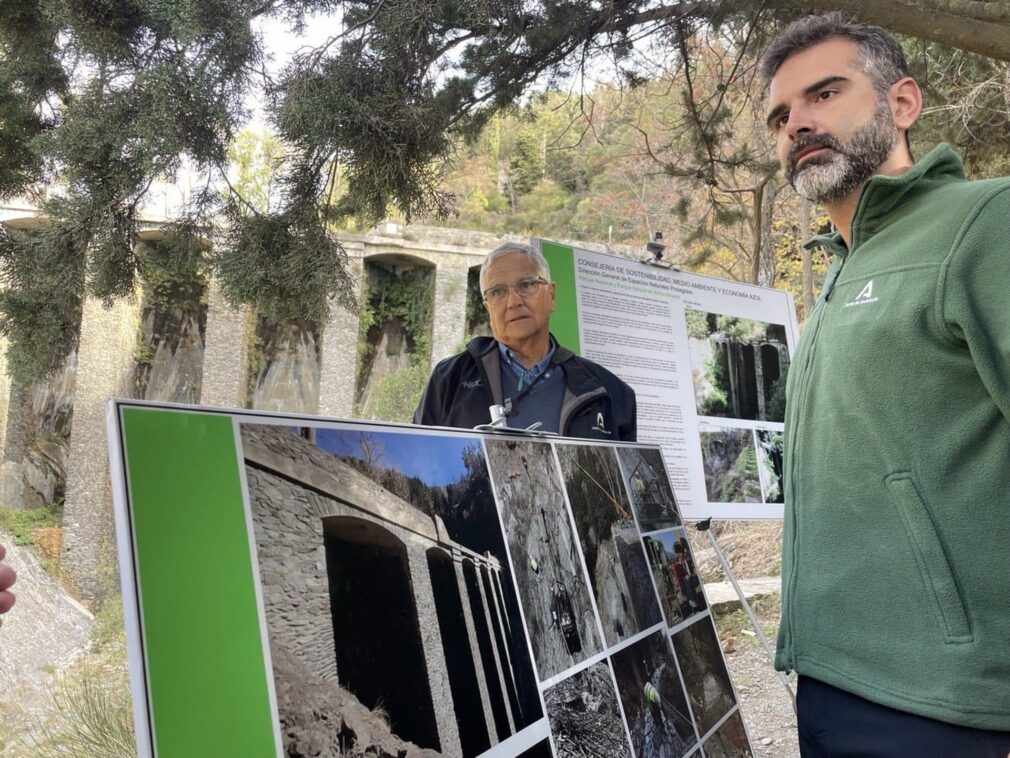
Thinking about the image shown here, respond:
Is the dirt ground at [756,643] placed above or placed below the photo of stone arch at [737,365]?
below

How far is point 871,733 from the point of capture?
1.19 m

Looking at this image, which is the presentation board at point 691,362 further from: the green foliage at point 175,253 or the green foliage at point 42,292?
the green foliage at point 42,292

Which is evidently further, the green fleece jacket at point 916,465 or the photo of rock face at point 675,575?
the photo of rock face at point 675,575

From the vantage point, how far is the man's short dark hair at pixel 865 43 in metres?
1.41

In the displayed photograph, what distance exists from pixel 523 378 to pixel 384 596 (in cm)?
134

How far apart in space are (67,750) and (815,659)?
6.22 m


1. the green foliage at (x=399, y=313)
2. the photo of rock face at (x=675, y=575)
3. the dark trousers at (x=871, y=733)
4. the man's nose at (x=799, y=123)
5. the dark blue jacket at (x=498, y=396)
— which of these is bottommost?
the dark trousers at (x=871, y=733)

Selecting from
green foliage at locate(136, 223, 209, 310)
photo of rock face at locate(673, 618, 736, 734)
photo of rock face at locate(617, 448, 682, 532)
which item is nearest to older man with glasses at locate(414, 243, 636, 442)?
photo of rock face at locate(617, 448, 682, 532)

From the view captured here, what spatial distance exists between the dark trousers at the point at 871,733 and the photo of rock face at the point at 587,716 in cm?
30

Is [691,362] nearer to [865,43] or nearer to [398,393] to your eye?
[865,43]

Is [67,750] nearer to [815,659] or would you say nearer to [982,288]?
[815,659]

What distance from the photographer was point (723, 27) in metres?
4.05

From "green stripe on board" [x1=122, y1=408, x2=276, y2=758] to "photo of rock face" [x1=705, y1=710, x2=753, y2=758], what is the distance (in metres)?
1.11

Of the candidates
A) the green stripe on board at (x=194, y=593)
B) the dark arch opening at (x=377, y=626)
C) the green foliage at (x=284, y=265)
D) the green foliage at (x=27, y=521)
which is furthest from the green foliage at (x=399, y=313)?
the green stripe on board at (x=194, y=593)
